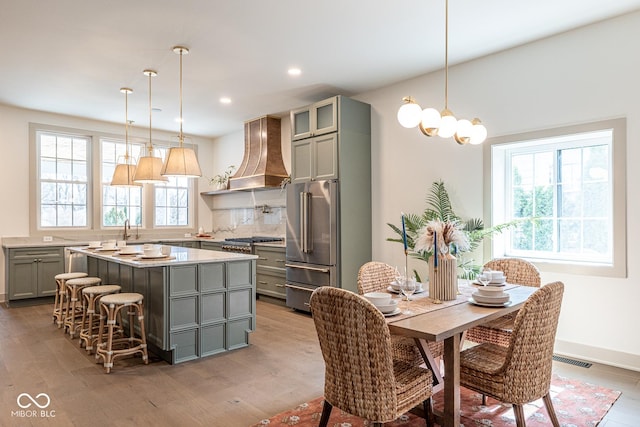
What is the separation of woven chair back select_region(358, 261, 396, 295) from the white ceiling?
6.56 feet

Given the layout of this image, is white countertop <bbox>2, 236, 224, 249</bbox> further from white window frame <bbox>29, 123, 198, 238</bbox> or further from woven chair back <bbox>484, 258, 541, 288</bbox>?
woven chair back <bbox>484, 258, 541, 288</bbox>

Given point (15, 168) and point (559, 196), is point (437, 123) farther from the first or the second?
point (15, 168)

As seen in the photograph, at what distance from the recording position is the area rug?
2.38 meters

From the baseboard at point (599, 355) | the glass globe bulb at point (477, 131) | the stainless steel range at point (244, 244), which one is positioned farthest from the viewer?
the stainless steel range at point (244, 244)

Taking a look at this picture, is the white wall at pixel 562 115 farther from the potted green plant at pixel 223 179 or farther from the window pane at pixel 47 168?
the window pane at pixel 47 168

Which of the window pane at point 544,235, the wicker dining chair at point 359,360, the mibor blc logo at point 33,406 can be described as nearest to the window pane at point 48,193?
the mibor blc logo at point 33,406

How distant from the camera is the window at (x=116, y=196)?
687 centimetres

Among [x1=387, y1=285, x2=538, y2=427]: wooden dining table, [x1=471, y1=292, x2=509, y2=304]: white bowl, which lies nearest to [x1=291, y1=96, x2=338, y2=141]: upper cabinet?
[x1=471, y1=292, x2=509, y2=304]: white bowl

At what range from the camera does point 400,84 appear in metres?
4.83

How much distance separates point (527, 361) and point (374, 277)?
3.75 ft

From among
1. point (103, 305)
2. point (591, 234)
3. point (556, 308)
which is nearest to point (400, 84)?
point (591, 234)

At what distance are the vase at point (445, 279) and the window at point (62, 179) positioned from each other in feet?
20.5

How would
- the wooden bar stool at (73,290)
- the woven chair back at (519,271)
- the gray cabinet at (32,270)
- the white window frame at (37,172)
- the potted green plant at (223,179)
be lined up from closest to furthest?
the woven chair back at (519,271)
the wooden bar stool at (73,290)
the gray cabinet at (32,270)
the white window frame at (37,172)
the potted green plant at (223,179)

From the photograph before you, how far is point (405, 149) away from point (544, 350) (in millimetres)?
3132
